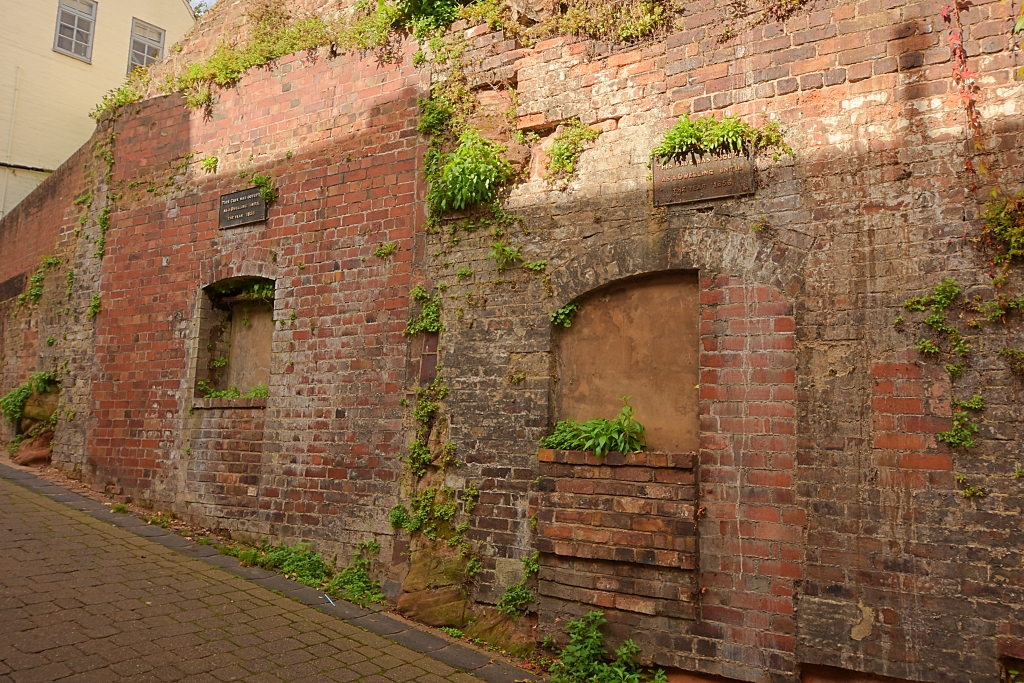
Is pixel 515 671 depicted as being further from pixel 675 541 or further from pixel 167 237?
pixel 167 237

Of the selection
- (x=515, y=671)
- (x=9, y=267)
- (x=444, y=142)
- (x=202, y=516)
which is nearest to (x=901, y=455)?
(x=515, y=671)

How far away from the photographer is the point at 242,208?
6656mm

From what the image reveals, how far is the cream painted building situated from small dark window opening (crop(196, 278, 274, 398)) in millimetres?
9031

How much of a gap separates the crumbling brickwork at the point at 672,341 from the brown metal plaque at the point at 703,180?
0.25 ft

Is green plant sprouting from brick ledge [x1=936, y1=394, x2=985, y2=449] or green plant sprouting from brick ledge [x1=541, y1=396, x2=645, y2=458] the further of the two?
green plant sprouting from brick ledge [x1=541, y1=396, x2=645, y2=458]

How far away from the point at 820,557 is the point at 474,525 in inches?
92.9

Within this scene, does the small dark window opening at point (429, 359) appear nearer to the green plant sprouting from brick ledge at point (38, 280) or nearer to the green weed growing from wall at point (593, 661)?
the green weed growing from wall at point (593, 661)

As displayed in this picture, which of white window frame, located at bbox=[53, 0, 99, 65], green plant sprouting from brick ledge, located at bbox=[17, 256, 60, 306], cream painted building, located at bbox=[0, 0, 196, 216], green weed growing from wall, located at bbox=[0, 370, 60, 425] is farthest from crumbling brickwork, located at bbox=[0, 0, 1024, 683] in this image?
white window frame, located at bbox=[53, 0, 99, 65]

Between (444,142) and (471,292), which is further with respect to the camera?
(444,142)

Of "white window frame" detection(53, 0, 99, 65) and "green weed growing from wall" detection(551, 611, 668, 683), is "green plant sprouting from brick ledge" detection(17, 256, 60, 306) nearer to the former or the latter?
"white window frame" detection(53, 0, 99, 65)

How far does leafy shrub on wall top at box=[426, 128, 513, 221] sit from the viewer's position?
525cm

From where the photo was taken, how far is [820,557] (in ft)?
12.4

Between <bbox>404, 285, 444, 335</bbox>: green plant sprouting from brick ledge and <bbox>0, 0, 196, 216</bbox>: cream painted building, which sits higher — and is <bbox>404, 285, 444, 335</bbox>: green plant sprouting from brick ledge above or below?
below

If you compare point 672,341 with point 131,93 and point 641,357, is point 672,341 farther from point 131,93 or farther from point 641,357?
point 131,93
